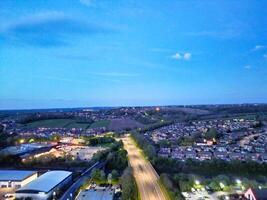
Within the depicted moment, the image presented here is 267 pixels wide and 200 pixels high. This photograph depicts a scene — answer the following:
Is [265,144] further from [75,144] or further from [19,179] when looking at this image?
[19,179]

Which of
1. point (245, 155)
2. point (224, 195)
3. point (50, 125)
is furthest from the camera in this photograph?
point (50, 125)

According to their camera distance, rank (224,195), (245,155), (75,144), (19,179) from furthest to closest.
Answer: (75,144)
(245,155)
(19,179)
(224,195)

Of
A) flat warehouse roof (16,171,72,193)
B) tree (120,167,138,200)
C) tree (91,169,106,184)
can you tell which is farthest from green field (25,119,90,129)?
tree (120,167,138,200)

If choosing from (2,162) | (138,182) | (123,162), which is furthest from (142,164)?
(2,162)

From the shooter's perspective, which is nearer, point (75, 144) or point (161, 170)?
point (161, 170)

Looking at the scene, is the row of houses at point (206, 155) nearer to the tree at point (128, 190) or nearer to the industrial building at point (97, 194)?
the tree at point (128, 190)

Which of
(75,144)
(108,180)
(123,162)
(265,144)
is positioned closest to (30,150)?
(75,144)
